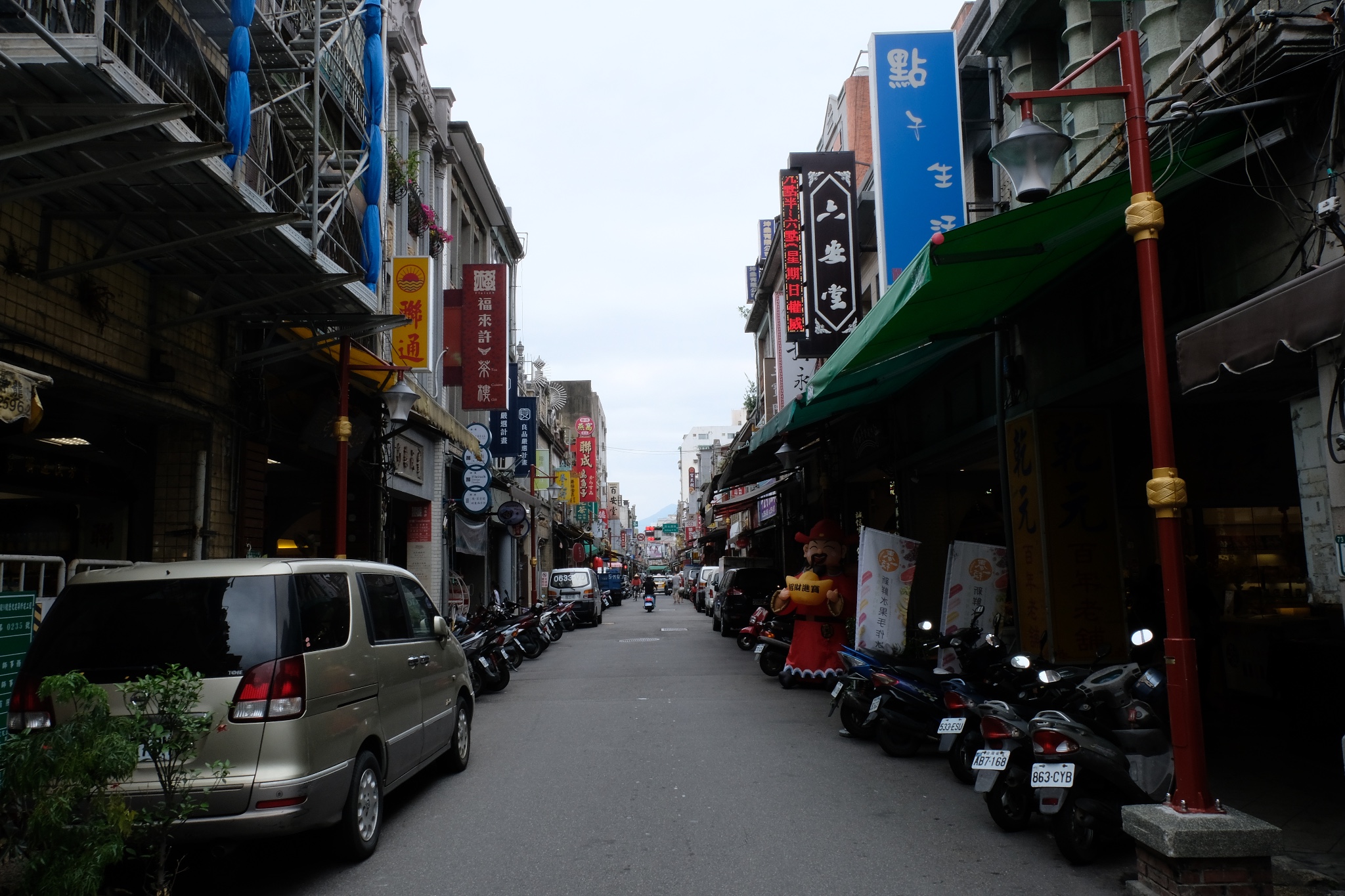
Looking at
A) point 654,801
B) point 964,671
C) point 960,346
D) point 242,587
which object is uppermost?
point 960,346

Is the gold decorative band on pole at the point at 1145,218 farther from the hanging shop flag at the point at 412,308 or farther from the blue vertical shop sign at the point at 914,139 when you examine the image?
the hanging shop flag at the point at 412,308

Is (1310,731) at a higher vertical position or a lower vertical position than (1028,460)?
lower

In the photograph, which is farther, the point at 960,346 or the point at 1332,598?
the point at 960,346

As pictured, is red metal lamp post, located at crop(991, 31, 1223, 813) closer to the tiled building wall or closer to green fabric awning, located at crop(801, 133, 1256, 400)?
green fabric awning, located at crop(801, 133, 1256, 400)

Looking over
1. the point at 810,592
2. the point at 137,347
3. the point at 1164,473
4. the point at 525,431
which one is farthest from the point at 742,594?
the point at 1164,473

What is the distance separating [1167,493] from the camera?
16.9 ft

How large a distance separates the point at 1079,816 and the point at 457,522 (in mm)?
19461

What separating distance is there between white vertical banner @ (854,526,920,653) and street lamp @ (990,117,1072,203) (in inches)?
212

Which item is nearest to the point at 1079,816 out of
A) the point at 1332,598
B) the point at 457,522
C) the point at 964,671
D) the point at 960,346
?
the point at 964,671

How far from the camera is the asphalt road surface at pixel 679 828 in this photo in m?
5.32

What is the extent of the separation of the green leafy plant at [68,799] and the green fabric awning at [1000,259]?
5.60m

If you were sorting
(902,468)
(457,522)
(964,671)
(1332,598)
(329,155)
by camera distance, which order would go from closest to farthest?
(964,671) → (1332,598) → (329,155) → (902,468) → (457,522)

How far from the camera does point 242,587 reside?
5289 mm

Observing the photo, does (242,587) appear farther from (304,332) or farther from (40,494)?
(304,332)
